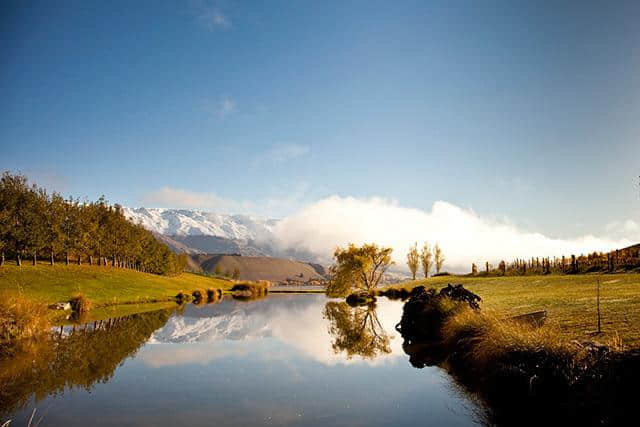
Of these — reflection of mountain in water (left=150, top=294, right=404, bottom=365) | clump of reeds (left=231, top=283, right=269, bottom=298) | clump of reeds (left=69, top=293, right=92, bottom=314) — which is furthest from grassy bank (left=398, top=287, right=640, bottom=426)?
clump of reeds (left=231, top=283, right=269, bottom=298)

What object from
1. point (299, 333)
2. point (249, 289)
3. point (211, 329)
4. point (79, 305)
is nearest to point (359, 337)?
point (299, 333)

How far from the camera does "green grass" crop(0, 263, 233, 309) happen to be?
49.1 m

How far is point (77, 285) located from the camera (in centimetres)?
5603

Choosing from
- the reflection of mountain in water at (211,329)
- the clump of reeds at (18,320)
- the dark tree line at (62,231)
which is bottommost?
the reflection of mountain in water at (211,329)

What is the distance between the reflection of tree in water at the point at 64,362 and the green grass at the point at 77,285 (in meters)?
21.7

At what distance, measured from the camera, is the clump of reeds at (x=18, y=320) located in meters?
23.3

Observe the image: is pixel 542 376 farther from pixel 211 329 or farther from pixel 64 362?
pixel 211 329

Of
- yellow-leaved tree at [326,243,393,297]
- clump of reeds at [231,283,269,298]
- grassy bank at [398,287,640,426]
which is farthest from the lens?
clump of reeds at [231,283,269,298]

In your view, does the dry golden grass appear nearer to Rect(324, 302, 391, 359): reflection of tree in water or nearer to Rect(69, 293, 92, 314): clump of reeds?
Rect(324, 302, 391, 359): reflection of tree in water

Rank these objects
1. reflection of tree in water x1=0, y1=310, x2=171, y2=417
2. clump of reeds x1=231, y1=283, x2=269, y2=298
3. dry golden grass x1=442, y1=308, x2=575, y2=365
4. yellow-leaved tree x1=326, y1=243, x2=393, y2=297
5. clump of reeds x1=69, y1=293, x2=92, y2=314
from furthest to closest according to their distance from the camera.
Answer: clump of reeds x1=231, y1=283, x2=269, y2=298 → yellow-leaved tree x1=326, y1=243, x2=393, y2=297 → clump of reeds x1=69, y1=293, x2=92, y2=314 → reflection of tree in water x1=0, y1=310, x2=171, y2=417 → dry golden grass x1=442, y1=308, x2=575, y2=365

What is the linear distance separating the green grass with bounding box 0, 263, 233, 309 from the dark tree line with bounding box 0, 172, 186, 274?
350 cm

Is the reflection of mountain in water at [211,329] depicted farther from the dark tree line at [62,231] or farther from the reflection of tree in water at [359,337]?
the dark tree line at [62,231]

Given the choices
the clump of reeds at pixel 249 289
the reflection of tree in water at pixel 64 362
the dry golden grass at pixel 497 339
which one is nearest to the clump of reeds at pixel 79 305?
the reflection of tree in water at pixel 64 362

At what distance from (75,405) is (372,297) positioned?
200 ft
